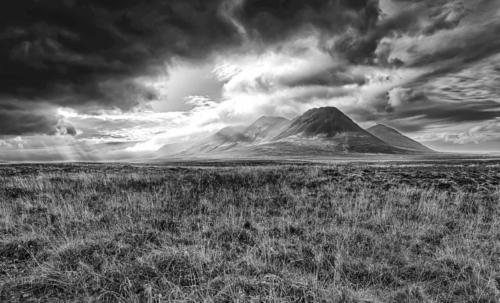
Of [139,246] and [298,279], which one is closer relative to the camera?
[298,279]

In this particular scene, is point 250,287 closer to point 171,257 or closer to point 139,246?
point 171,257

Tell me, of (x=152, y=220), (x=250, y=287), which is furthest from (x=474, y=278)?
(x=152, y=220)

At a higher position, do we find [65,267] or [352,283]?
[65,267]

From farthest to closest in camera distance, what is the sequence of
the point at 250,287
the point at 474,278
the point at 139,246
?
the point at 139,246
the point at 474,278
the point at 250,287

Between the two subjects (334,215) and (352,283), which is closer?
(352,283)

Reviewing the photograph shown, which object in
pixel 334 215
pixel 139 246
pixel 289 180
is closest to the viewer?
pixel 139 246

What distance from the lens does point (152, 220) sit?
6441mm

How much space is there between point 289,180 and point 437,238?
32.0 ft

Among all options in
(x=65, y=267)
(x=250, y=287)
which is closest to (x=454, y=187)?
(x=250, y=287)

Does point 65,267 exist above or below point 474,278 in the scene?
above

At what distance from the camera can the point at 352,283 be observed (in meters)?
3.36

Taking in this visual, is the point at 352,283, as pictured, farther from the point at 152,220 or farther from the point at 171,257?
the point at 152,220

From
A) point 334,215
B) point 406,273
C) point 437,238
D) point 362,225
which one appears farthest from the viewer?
point 334,215

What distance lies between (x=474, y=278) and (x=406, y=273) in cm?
92
